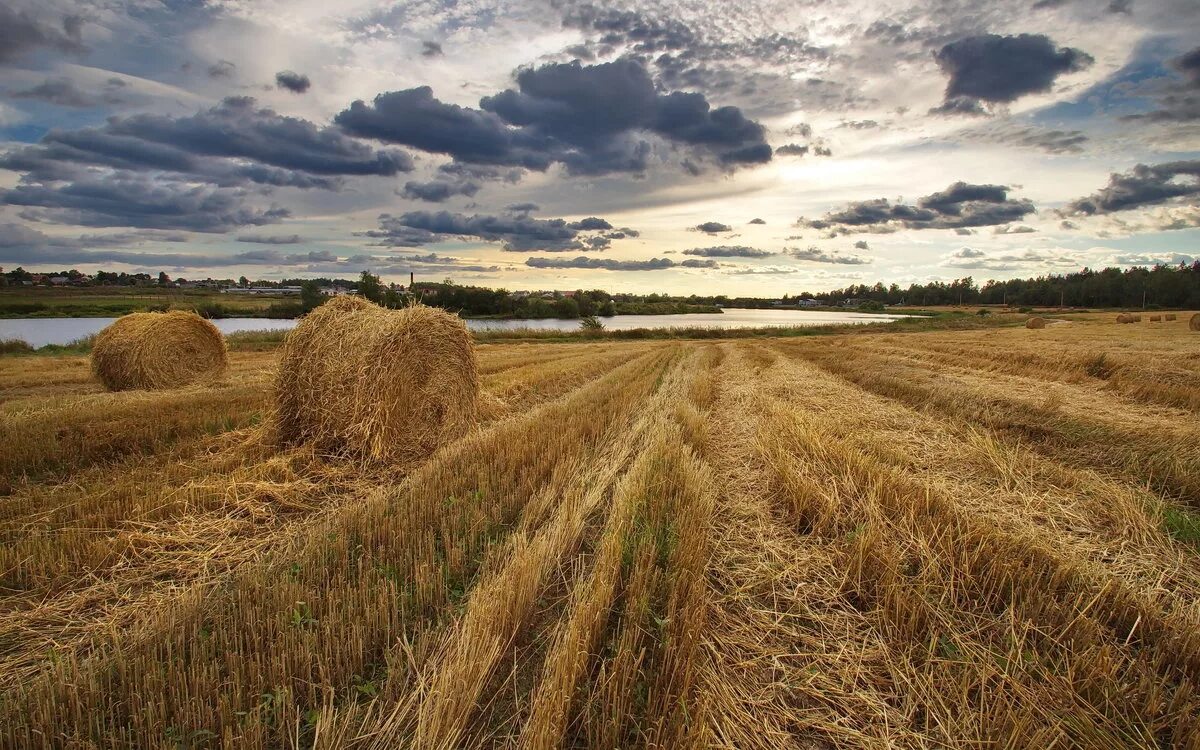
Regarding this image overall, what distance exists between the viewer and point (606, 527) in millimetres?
4266

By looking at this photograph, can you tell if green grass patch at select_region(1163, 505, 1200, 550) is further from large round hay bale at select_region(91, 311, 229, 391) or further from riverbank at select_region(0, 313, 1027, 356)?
riverbank at select_region(0, 313, 1027, 356)

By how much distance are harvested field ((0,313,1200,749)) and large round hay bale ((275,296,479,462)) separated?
1.65 feet

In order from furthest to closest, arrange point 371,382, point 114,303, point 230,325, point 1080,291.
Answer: point 1080,291
point 114,303
point 230,325
point 371,382

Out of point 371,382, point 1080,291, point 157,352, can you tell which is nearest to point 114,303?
point 157,352

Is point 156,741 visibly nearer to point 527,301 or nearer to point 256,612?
point 256,612

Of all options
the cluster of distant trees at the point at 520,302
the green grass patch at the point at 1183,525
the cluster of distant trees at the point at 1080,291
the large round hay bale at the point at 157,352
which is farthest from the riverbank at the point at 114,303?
the cluster of distant trees at the point at 1080,291

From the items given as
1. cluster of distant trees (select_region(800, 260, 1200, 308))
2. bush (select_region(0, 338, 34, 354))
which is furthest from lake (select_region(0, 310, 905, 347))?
cluster of distant trees (select_region(800, 260, 1200, 308))

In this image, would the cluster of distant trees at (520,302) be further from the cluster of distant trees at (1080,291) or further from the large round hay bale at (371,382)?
the cluster of distant trees at (1080,291)

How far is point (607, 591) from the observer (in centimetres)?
306

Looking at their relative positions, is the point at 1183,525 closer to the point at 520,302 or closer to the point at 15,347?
the point at 15,347

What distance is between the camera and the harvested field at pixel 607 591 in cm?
233

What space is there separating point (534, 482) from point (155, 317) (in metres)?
12.9

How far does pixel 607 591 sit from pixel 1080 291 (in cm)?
15200

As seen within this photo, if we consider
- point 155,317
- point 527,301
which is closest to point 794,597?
point 155,317
